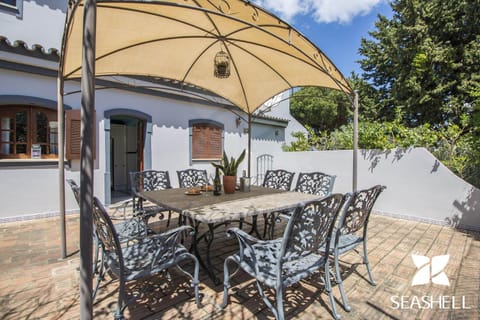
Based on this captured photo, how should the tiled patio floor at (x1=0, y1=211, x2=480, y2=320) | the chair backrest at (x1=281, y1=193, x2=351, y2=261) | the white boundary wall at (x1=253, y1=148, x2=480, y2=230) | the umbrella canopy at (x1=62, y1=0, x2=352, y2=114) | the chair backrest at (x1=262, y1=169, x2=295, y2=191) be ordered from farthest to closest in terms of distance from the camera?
the chair backrest at (x1=262, y1=169, x2=295, y2=191) < the white boundary wall at (x1=253, y1=148, x2=480, y2=230) < the umbrella canopy at (x1=62, y1=0, x2=352, y2=114) < the tiled patio floor at (x1=0, y1=211, x2=480, y2=320) < the chair backrest at (x1=281, y1=193, x2=351, y2=261)

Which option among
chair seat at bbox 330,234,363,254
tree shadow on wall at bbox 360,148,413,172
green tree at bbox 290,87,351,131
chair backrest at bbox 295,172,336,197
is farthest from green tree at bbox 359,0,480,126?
chair seat at bbox 330,234,363,254

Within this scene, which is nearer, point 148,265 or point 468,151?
point 148,265

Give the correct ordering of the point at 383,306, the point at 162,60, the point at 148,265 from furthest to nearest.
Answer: the point at 162,60
the point at 383,306
the point at 148,265

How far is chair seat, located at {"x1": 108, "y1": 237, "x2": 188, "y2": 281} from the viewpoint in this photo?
178cm

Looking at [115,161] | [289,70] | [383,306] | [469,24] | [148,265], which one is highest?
[469,24]

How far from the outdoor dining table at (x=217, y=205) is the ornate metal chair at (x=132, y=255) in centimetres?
30

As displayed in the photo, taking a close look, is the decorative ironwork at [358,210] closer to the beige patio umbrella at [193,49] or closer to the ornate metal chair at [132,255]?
the ornate metal chair at [132,255]

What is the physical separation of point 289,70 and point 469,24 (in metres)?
Answer: 8.61

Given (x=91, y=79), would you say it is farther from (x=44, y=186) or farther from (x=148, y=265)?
(x=44, y=186)

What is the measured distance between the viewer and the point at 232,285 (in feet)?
7.61

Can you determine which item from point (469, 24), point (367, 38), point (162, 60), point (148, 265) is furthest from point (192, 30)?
point (367, 38)

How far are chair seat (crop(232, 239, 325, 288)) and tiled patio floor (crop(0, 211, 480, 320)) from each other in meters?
0.40

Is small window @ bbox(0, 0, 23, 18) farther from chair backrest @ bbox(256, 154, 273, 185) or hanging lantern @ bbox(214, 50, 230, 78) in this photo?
chair backrest @ bbox(256, 154, 273, 185)

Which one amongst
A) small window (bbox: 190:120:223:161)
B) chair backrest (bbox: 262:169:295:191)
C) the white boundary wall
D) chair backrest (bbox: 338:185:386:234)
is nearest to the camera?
chair backrest (bbox: 338:185:386:234)
